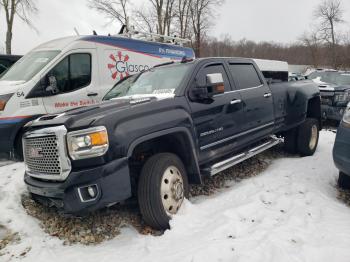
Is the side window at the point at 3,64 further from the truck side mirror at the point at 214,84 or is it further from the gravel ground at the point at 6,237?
the truck side mirror at the point at 214,84

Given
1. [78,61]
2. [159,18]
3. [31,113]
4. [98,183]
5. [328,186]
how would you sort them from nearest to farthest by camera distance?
[98,183], [328,186], [31,113], [78,61], [159,18]

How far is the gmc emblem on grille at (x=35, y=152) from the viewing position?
323 cm

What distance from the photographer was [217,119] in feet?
13.6

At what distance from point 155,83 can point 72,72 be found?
2.77m

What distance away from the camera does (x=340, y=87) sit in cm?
895

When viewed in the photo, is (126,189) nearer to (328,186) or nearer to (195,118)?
(195,118)

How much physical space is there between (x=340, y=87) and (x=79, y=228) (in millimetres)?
8171

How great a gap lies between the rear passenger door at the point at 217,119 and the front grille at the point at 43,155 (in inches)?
63.2

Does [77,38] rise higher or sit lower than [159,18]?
lower

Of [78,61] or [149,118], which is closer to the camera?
[149,118]

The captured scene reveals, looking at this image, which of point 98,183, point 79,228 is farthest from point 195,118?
point 79,228

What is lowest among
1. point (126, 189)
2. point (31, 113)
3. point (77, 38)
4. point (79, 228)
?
point (79, 228)

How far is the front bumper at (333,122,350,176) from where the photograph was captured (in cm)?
387

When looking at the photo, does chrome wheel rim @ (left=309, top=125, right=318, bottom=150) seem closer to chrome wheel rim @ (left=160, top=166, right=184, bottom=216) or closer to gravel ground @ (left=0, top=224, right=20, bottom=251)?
chrome wheel rim @ (left=160, top=166, right=184, bottom=216)
